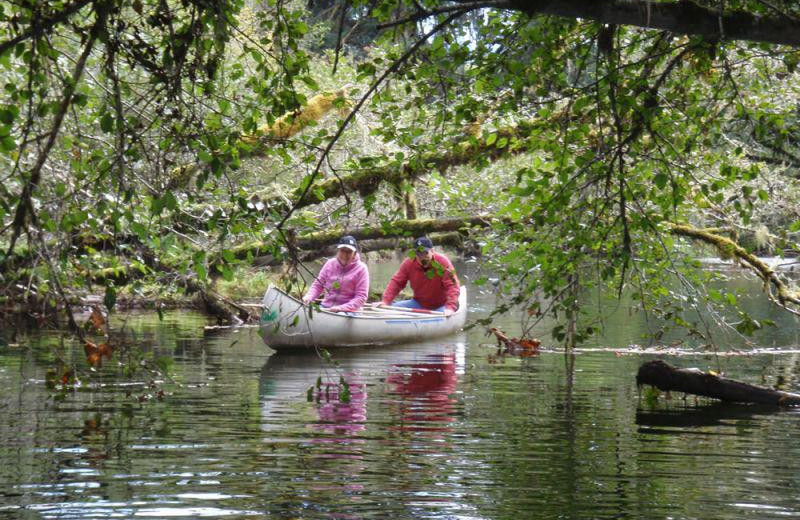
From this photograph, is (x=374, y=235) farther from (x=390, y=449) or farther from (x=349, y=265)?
(x=390, y=449)

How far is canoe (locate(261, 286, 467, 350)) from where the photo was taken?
13375 millimetres

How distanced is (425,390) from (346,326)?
3.99 meters

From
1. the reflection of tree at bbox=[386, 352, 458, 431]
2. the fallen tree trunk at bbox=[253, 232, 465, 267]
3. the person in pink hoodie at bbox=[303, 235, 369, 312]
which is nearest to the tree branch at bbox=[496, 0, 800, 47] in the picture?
the reflection of tree at bbox=[386, 352, 458, 431]

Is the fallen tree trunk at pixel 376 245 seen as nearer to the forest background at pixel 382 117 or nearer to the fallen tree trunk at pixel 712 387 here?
the forest background at pixel 382 117

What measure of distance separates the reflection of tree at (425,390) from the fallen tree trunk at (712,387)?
1.83 meters

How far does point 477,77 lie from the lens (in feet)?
21.7

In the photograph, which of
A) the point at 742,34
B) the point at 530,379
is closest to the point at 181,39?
the point at 742,34

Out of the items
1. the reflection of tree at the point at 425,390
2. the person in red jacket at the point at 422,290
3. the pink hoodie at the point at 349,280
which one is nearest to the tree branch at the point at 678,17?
the reflection of tree at the point at 425,390

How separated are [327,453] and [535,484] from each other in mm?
1394

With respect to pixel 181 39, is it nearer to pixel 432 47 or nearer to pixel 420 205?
pixel 432 47

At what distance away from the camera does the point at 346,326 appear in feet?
46.1

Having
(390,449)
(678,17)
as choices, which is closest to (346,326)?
(390,449)

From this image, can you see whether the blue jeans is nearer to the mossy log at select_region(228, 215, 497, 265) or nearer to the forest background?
the mossy log at select_region(228, 215, 497, 265)

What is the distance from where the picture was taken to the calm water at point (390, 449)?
5.27 metres
